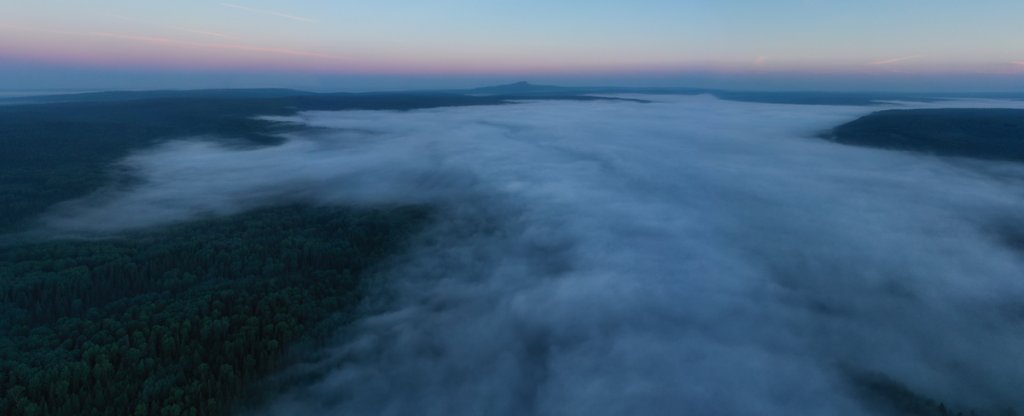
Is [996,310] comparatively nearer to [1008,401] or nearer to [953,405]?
[1008,401]

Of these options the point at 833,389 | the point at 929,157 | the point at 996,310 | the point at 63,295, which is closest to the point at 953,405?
the point at 833,389

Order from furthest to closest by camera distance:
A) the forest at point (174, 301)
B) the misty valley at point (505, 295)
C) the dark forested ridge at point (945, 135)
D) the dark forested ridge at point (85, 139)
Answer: the dark forested ridge at point (945, 135) → the dark forested ridge at point (85, 139) → the misty valley at point (505, 295) → the forest at point (174, 301)

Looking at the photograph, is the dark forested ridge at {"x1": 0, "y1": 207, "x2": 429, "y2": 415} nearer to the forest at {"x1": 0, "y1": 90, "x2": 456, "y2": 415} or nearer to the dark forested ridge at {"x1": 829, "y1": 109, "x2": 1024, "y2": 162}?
the forest at {"x1": 0, "y1": 90, "x2": 456, "y2": 415}

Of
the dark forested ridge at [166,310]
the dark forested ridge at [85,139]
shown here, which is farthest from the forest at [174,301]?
the dark forested ridge at [85,139]

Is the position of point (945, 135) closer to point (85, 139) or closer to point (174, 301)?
point (174, 301)

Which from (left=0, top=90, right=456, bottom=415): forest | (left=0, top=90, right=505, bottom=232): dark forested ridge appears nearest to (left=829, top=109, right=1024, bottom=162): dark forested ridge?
(left=0, top=90, right=456, bottom=415): forest

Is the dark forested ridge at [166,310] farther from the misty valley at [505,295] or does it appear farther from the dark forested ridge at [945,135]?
the dark forested ridge at [945,135]
